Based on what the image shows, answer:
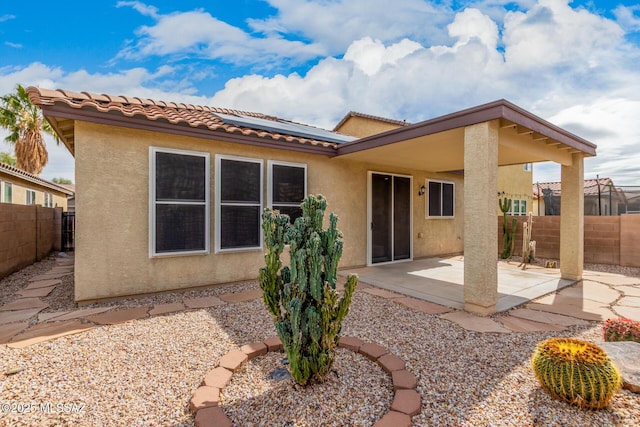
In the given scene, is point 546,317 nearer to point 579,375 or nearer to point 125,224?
point 579,375

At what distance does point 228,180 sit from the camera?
20.0 feet

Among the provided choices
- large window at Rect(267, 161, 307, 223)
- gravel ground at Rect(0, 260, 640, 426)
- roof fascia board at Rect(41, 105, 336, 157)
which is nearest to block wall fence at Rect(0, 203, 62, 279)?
roof fascia board at Rect(41, 105, 336, 157)

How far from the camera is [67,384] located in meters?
2.71

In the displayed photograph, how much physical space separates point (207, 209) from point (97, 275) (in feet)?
6.79

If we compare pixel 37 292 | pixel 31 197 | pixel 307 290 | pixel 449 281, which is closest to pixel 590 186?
pixel 449 281

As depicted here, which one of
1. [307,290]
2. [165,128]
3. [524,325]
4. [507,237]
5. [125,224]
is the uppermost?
[165,128]

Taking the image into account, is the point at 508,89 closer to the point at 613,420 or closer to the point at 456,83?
the point at 456,83

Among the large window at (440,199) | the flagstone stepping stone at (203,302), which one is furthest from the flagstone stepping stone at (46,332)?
the large window at (440,199)

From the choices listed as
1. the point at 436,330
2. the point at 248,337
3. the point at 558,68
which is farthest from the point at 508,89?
the point at 248,337

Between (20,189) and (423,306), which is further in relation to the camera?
(20,189)

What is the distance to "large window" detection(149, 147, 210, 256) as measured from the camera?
17.6 feet

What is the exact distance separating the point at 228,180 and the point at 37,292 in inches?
170

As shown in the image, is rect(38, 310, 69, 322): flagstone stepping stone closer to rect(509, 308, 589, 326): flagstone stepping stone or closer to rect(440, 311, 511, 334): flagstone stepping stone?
rect(440, 311, 511, 334): flagstone stepping stone

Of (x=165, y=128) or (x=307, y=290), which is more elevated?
(x=165, y=128)
